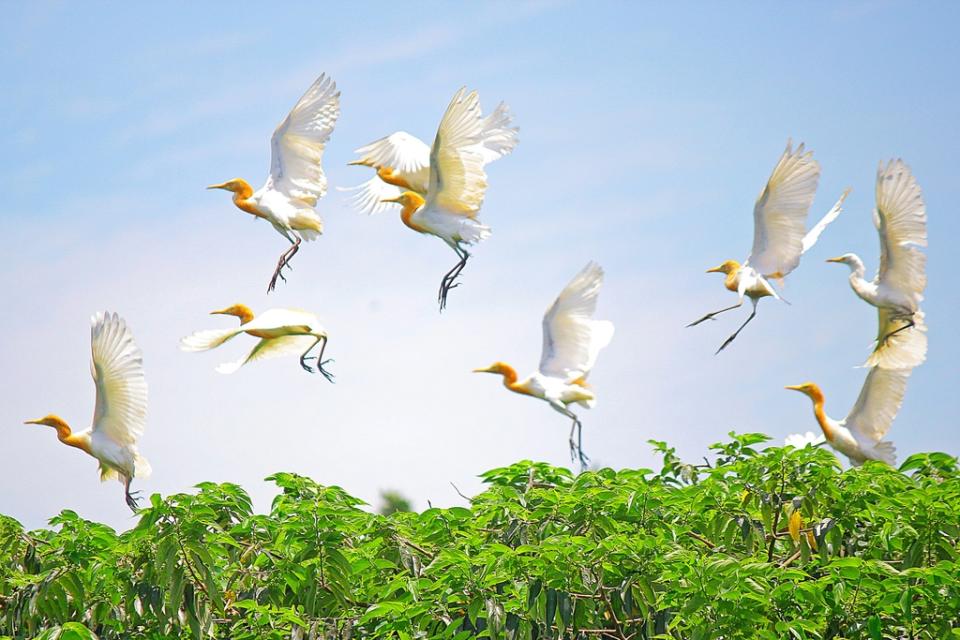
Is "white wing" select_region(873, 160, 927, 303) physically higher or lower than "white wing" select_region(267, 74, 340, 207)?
higher

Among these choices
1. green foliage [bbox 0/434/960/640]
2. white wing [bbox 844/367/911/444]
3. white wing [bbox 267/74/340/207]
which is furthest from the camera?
white wing [bbox 844/367/911/444]

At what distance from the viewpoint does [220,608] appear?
6770 mm

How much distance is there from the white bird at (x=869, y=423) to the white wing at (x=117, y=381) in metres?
6.08

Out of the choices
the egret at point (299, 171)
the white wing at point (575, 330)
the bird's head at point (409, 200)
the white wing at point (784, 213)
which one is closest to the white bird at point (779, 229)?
the white wing at point (784, 213)

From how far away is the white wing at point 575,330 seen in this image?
10.3m

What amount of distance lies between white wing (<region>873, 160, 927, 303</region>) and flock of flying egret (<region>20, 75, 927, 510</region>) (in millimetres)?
11

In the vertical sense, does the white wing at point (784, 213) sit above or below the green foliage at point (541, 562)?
above

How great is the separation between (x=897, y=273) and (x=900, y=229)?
551mm

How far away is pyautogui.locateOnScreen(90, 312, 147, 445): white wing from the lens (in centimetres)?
880

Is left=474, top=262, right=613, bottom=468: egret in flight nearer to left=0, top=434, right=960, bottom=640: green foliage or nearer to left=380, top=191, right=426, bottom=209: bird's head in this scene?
left=380, top=191, right=426, bottom=209: bird's head

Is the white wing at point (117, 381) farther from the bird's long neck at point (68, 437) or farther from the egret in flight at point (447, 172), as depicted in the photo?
the egret in flight at point (447, 172)

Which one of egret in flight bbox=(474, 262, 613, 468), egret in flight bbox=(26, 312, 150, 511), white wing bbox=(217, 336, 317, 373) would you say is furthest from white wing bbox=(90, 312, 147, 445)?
egret in flight bbox=(474, 262, 613, 468)

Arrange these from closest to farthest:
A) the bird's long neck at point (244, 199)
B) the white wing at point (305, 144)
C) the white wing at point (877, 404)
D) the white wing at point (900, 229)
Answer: the white wing at point (305, 144)
the bird's long neck at point (244, 199)
the white wing at point (900, 229)
the white wing at point (877, 404)

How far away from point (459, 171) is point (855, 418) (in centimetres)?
497
